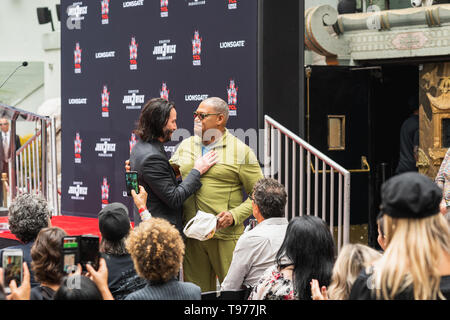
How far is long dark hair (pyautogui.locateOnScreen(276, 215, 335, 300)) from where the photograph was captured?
10.9 feet

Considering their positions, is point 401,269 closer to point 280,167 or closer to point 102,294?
point 102,294

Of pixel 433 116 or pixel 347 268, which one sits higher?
pixel 433 116

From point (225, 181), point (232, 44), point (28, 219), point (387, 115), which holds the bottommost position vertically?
point (28, 219)

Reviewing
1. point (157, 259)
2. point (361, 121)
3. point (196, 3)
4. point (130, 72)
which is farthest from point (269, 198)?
point (361, 121)

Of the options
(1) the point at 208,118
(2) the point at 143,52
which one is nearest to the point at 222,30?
(2) the point at 143,52

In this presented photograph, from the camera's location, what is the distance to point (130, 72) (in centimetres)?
739

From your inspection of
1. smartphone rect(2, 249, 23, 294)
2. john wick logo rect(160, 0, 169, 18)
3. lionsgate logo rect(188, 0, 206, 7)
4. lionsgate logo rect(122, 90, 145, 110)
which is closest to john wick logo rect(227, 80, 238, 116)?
lionsgate logo rect(188, 0, 206, 7)

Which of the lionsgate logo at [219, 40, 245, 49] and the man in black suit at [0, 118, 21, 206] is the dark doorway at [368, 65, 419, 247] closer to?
the lionsgate logo at [219, 40, 245, 49]

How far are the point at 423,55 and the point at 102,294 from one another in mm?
6920

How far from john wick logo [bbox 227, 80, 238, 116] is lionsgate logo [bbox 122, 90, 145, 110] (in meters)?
1.27

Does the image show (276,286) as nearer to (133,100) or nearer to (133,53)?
(133,100)

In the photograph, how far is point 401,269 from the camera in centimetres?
227

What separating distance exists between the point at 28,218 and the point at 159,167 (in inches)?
40.6

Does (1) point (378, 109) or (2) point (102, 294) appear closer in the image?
(2) point (102, 294)
